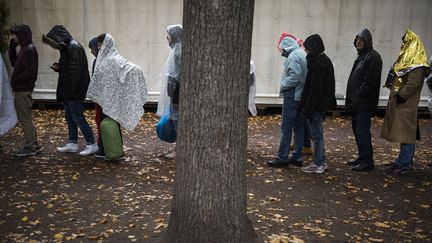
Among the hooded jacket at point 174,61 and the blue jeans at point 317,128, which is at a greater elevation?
the hooded jacket at point 174,61

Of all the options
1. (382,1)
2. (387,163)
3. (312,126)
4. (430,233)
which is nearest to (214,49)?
(430,233)

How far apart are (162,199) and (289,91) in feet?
8.10

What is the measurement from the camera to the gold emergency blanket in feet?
20.5

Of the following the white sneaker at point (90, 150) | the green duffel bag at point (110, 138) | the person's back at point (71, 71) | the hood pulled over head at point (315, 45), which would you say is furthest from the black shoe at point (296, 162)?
the person's back at point (71, 71)

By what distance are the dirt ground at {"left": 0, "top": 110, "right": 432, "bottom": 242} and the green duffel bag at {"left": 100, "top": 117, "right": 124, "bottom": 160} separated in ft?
0.58

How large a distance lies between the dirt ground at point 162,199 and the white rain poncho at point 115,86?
78 cm

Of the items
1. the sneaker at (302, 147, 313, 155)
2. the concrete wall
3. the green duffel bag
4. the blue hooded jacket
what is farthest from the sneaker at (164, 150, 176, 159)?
the concrete wall

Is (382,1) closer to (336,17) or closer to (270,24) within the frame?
(336,17)

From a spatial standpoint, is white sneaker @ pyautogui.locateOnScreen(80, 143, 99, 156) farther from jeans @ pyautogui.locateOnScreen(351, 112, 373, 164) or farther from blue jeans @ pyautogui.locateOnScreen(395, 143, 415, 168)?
blue jeans @ pyautogui.locateOnScreen(395, 143, 415, 168)

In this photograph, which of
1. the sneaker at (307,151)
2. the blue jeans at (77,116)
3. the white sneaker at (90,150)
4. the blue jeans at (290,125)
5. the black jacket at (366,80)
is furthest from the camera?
the sneaker at (307,151)

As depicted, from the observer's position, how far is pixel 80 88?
705 cm

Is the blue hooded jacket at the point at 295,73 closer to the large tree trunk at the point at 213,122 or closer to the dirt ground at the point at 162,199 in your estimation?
the dirt ground at the point at 162,199

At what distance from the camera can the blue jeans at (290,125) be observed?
263 inches

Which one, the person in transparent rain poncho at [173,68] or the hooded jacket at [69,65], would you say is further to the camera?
the hooded jacket at [69,65]
